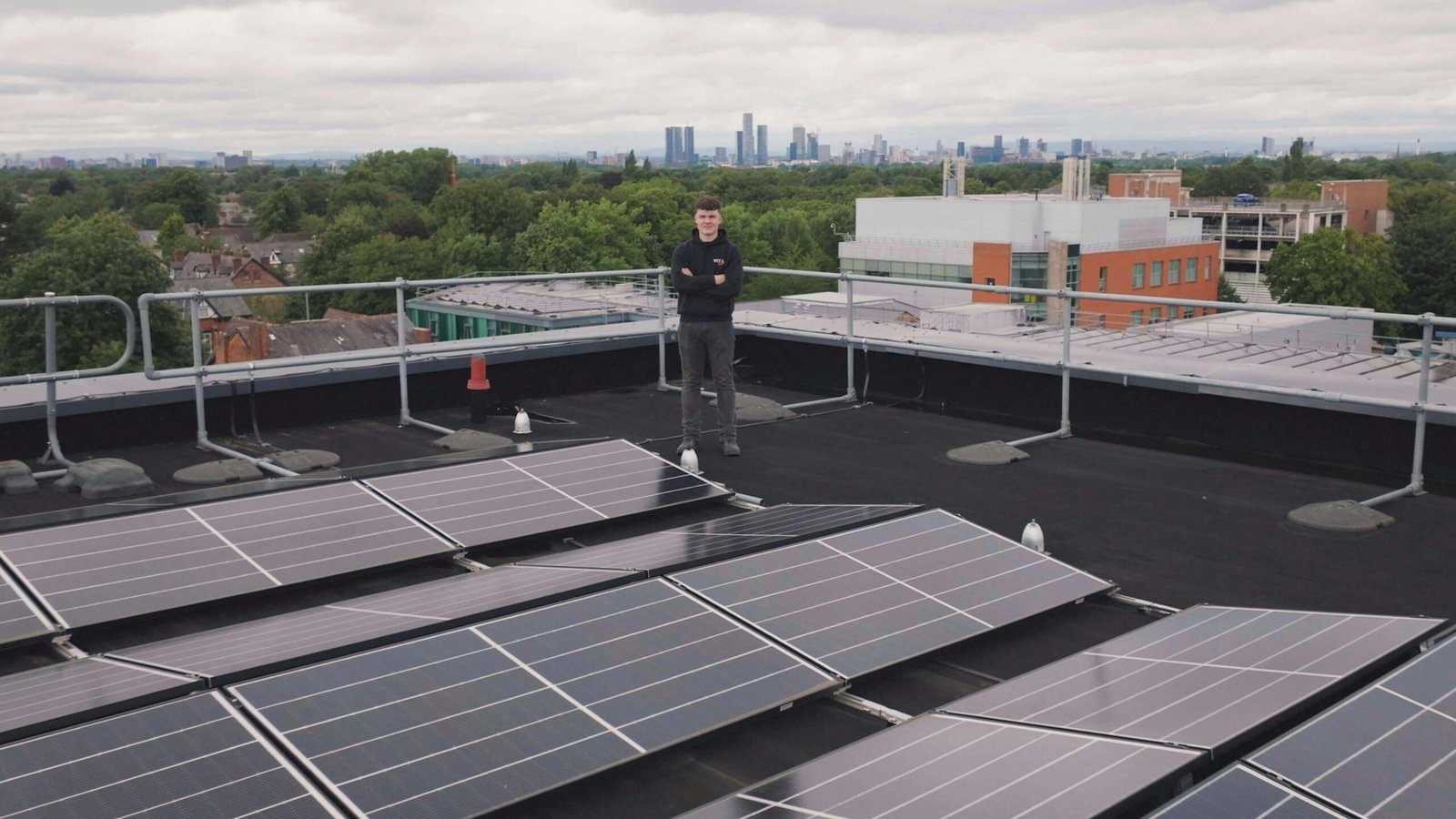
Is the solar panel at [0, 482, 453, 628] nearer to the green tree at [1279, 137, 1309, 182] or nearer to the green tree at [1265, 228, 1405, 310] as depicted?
the green tree at [1265, 228, 1405, 310]

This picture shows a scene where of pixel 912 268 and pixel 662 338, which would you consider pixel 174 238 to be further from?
pixel 662 338

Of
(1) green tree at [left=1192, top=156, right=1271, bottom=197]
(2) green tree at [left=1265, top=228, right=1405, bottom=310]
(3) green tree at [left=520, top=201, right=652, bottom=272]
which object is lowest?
(2) green tree at [left=1265, top=228, right=1405, bottom=310]

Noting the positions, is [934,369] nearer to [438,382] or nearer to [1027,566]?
[438,382]

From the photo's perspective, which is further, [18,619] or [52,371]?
[52,371]

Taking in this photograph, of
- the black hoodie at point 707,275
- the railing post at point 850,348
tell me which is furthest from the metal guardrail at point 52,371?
the railing post at point 850,348

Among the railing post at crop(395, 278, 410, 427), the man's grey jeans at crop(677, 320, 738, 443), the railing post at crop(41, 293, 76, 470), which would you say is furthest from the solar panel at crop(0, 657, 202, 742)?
the railing post at crop(395, 278, 410, 427)

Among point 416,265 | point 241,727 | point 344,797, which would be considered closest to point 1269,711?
point 344,797

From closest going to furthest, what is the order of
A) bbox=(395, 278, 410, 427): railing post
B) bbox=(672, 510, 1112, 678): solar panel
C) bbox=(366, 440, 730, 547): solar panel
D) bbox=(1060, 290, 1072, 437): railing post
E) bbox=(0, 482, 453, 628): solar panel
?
bbox=(672, 510, 1112, 678): solar panel
bbox=(0, 482, 453, 628): solar panel
bbox=(366, 440, 730, 547): solar panel
bbox=(1060, 290, 1072, 437): railing post
bbox=(395, 278, 410, 427): railing post

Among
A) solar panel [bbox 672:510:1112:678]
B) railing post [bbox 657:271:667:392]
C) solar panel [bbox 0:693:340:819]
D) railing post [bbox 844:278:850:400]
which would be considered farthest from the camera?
railing post [bbox 657:271:667:392]

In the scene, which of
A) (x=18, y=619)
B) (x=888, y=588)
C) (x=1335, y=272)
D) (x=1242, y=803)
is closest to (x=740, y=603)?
A: (x=888, y=588)
